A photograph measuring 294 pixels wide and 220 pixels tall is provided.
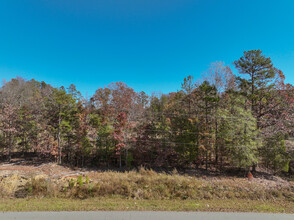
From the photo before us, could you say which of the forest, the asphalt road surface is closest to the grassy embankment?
the asphalt road surface

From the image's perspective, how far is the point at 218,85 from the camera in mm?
17547

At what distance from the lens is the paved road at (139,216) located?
15.1ft

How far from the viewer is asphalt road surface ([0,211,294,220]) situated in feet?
15.1

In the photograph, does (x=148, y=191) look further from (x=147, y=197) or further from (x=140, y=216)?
(x=140, y=216)

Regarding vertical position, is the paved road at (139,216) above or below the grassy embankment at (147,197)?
above

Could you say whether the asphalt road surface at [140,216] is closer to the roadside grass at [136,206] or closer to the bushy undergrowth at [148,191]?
the roadside grass at [136,206]

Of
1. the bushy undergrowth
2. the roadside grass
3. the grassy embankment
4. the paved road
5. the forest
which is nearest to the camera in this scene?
the paved road

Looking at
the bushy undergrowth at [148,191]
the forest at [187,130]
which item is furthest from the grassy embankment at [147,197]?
the forest at [187,130]

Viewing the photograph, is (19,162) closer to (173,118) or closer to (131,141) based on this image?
(131,141)

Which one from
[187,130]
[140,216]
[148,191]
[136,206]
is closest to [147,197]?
[148,191]

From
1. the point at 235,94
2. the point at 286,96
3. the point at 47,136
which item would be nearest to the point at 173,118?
the point at 235,94

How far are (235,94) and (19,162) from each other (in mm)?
24121

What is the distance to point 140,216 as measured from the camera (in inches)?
189

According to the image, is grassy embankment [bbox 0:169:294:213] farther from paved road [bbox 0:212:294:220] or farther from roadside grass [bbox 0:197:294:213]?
paved road [bbox 0:212:294:220]
